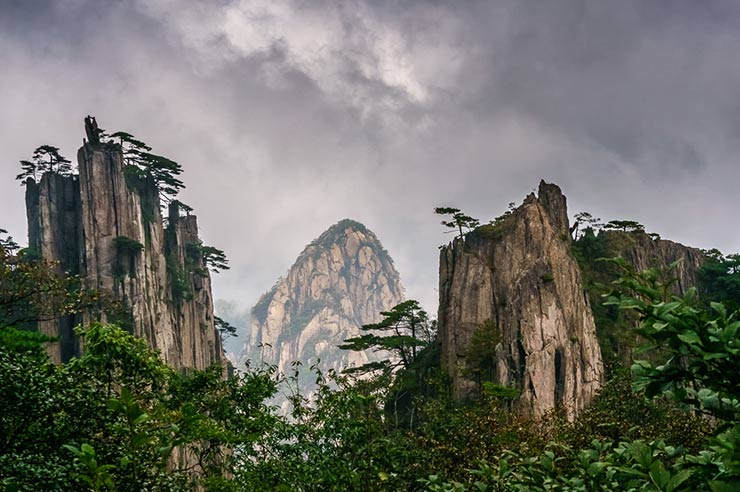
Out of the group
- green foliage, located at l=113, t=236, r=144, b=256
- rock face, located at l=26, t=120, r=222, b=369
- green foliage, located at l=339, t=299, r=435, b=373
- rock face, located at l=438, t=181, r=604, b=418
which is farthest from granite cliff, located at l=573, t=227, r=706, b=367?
green foliage, located at l=113, t=236, r=144, b=256

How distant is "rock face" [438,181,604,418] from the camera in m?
35.9

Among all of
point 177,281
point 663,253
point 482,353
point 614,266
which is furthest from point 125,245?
point 663,253

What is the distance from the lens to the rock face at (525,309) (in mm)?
35906

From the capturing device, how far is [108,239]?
168 ft

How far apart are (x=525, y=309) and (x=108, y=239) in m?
34.8

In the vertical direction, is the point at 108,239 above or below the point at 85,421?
above

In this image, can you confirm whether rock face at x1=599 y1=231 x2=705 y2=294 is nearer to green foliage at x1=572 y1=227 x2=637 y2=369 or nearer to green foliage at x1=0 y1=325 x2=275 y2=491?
green foliage at x1=572 y1=227 x2=637 y2=369

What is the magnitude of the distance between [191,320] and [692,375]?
63.4 m

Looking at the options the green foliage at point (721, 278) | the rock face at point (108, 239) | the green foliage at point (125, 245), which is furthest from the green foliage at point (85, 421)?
the green foliage at point (721, 278)

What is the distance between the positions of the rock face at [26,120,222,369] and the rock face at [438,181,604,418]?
995 inches

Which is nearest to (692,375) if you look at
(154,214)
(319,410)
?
(319,410)

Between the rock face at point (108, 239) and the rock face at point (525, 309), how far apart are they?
25273 mm

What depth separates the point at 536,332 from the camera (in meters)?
37.0

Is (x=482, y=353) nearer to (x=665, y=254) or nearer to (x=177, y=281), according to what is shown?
(x=665, y=254)
